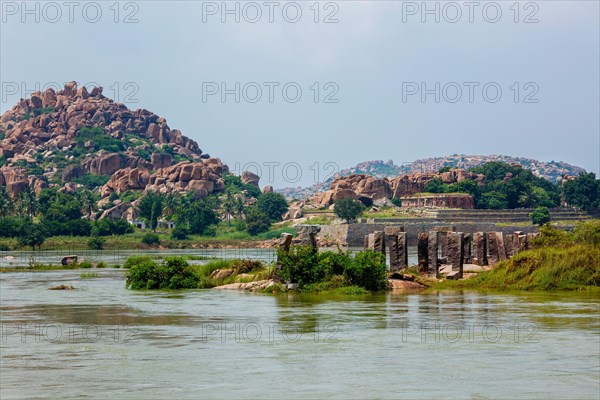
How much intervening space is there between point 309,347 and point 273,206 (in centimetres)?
16313

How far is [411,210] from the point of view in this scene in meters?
157

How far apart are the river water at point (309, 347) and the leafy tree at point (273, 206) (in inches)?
5885

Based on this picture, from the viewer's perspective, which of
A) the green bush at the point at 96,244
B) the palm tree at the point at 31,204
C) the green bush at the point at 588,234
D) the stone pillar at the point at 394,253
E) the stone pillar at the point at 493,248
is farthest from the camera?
the palm tree at the point at 31,204

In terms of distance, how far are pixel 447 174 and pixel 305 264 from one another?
16200 cm

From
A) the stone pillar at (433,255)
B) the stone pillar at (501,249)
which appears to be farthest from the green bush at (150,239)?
the stone pillar at (433,255)

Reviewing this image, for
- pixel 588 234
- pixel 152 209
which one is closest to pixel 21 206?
pixel 152 209

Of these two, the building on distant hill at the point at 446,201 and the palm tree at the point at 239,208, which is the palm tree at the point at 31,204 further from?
the building on distant hill at the point at 446,201

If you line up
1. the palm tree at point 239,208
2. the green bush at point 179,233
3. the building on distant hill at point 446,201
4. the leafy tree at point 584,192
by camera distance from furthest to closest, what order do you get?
the palm tree at point 239,208 → the building on distant hill at point 446,201 → the leafy tree at point 584,192 → the green bush at point 179,233

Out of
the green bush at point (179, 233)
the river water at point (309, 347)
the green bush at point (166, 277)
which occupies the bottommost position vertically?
the river water at point (309, 347)

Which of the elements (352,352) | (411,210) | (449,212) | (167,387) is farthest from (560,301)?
(411,210)

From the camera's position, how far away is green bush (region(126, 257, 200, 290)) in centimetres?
3694

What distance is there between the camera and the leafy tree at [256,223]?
157250 millimetres

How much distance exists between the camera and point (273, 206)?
A: 182375 millimetres

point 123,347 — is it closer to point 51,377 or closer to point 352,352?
point 51,377
